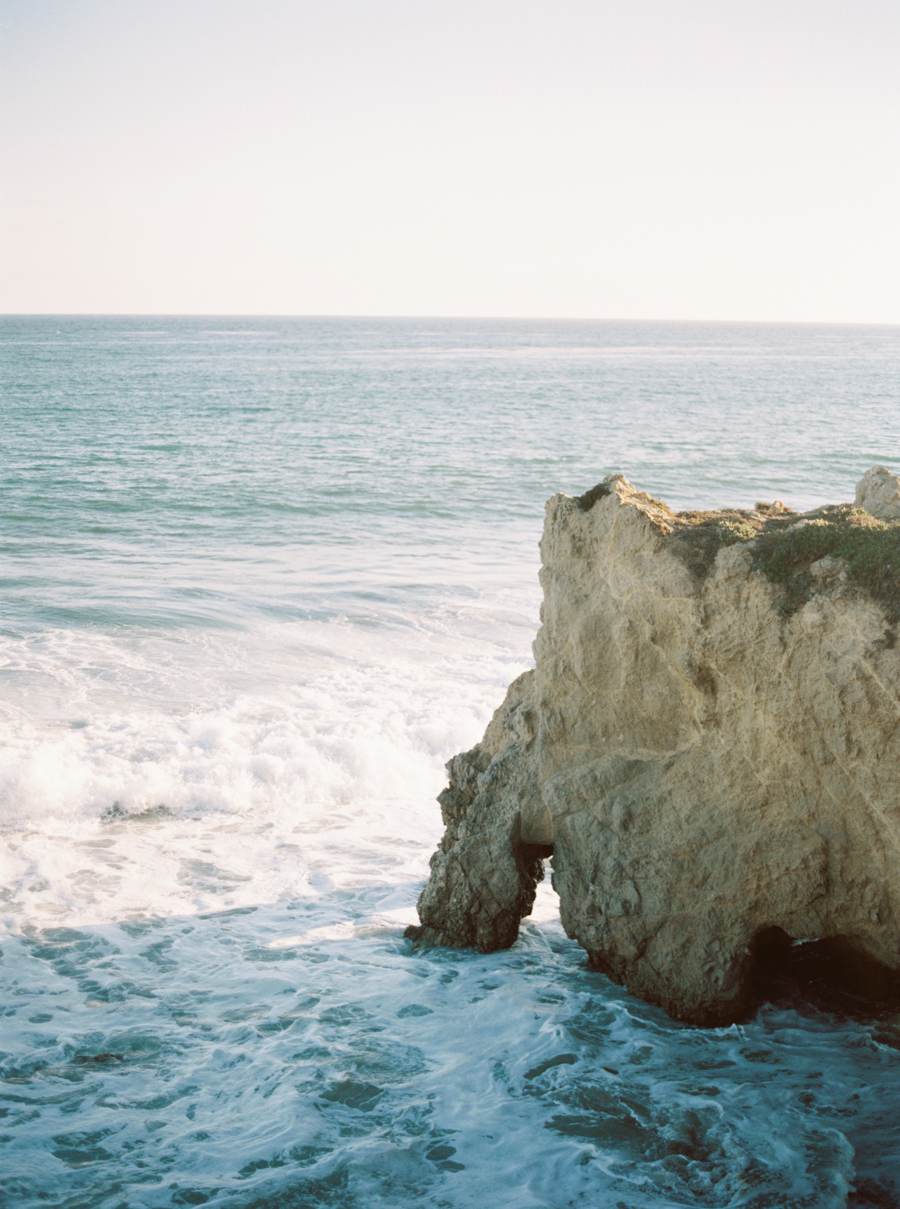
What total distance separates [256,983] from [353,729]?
5.03 metres

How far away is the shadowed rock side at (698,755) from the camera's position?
6.02m

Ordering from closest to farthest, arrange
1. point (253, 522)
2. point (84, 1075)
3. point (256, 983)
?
1. point (84, 1075)
2. point (256, 983)
3. point (253, 522)

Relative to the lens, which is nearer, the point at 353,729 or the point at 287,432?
the point at 353,729

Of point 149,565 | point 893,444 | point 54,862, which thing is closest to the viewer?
point 54,862

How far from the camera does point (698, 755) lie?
264 inches

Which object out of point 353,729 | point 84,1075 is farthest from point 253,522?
point 84,1075

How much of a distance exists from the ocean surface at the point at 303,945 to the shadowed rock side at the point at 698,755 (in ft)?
2.10

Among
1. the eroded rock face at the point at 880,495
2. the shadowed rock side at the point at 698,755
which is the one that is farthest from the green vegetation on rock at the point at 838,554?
the eroded rock face at the point at 880,495

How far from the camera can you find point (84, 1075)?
20.9 ft

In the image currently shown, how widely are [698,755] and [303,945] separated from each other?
12.7ft

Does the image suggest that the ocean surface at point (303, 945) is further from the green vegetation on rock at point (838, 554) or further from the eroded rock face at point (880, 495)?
the eroded rock face at point (880, 495)

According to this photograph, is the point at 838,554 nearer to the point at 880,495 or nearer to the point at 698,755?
the point at 880,495

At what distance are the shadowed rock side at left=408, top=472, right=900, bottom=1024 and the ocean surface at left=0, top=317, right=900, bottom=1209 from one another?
639 millimetres

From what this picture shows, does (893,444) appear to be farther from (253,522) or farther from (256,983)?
(256,983)
